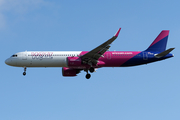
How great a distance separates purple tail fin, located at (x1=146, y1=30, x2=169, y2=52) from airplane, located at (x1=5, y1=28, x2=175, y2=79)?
1.41 m

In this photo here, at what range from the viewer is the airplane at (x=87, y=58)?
4562cm

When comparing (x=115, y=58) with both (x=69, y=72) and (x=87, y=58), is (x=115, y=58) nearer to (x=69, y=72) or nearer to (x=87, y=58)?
(x=87, y=58)

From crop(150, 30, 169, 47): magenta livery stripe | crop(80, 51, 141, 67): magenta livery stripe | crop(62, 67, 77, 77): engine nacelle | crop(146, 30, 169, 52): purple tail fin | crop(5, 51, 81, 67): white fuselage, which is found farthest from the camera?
crop(150, 30, 169, 47): magenta livery stripe

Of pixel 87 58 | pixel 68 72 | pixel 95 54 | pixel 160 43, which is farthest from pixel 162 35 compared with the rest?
pixel 68 72

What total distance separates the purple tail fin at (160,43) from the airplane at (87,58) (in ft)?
4.63

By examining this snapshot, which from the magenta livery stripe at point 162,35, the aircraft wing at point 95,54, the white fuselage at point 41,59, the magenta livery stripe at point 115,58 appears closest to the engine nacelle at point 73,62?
the aircraft wing at point 95,54

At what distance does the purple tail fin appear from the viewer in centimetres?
5066

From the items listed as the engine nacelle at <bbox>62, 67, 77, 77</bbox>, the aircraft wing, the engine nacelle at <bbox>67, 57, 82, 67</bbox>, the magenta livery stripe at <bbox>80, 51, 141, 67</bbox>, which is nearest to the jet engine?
the engine nacelle at <bbox>62, 67, 77, 77</bbox>

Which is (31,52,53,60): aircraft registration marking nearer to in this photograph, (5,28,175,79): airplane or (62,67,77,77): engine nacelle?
(5,28,175,79): airplane

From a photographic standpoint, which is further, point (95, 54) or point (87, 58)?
point (87, 58)

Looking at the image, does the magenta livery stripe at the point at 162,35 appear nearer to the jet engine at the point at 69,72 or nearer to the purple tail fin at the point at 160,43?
the purple tail fin at the point at 160,43

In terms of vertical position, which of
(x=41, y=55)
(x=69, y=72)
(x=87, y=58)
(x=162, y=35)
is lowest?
(x=69, y=72)

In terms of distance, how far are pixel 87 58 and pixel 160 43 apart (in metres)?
13.1

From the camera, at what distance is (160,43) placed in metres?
51.2
